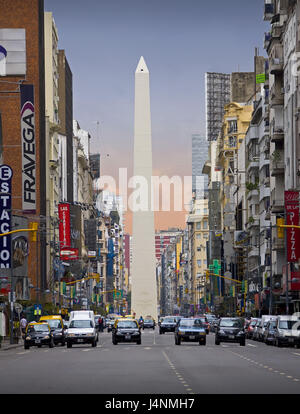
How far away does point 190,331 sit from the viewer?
6319 centimetres

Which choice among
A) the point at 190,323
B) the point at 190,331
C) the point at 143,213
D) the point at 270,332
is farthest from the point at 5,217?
the point at 143,213

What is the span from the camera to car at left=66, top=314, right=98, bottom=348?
62812 millimetres

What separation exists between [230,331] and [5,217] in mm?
26658

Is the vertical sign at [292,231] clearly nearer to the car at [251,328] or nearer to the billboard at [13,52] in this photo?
the car at [251,328]

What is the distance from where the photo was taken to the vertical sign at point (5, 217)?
8581 centimetres

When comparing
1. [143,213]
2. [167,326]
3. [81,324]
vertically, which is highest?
[143,213]

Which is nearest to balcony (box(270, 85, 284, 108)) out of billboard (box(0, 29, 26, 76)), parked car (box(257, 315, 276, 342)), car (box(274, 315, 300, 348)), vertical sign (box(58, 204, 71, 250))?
parked car (box(257, 315, 276, 342))

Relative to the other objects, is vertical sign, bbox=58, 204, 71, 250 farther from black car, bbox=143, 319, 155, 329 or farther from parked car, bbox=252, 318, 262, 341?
parked car, bbox=252, 318, 262, 341

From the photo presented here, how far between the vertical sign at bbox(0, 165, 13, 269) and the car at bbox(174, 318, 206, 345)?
24.1 m

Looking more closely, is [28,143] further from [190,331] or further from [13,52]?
[190,331]

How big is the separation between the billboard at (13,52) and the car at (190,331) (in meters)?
67.4

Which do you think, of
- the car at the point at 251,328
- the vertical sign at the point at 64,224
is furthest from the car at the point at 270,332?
the vertical sign at the point at 64,224
